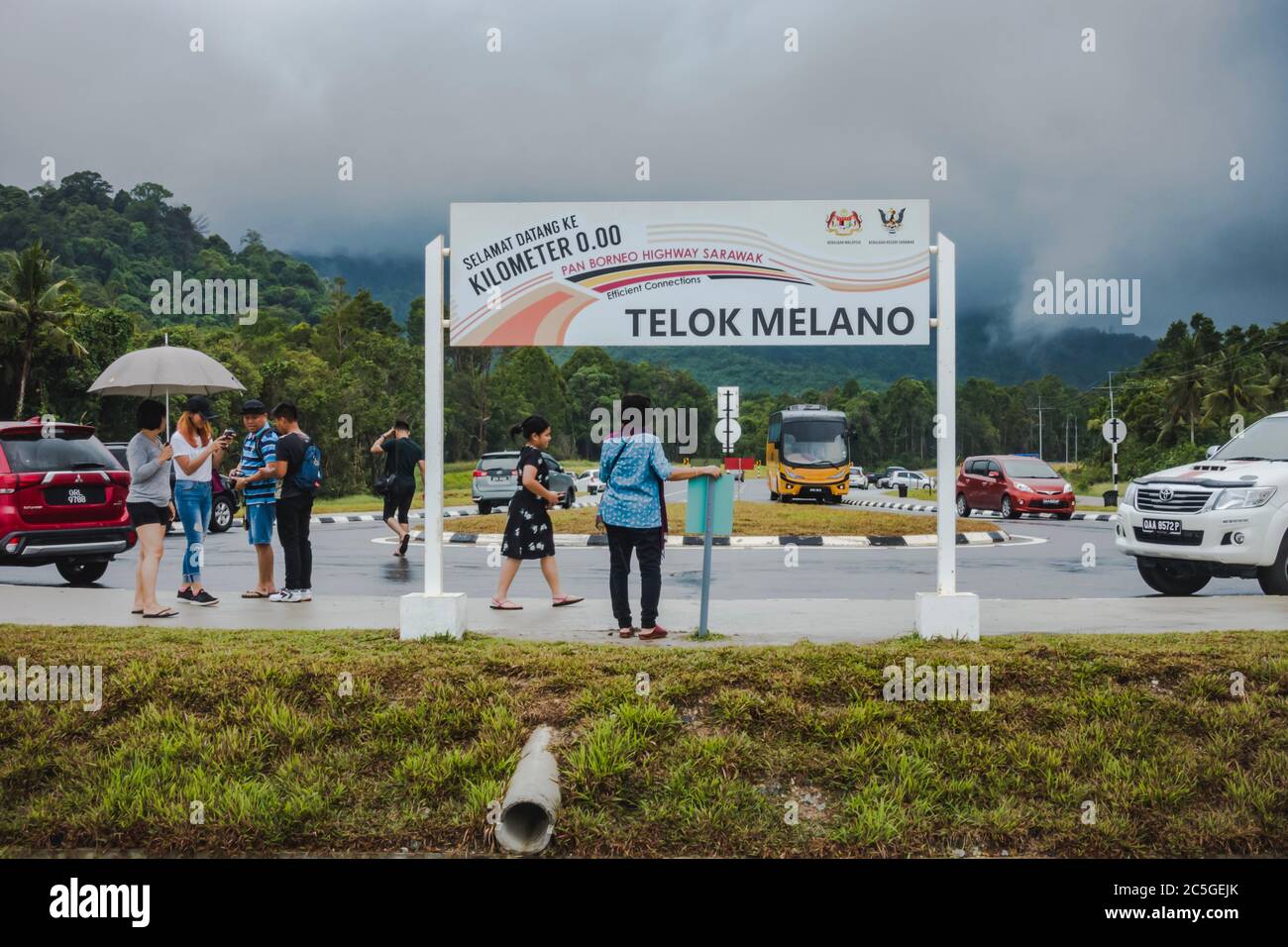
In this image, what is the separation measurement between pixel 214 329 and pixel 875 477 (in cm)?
5268

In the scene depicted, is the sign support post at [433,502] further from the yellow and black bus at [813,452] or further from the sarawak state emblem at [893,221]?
the yellow and black bus at [813,452]

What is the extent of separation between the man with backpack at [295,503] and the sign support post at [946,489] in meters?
5.30

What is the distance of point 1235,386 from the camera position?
201 ft

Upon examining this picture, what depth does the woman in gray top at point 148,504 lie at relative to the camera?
878cm

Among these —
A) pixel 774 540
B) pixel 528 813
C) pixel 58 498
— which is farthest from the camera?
pixel 774 540

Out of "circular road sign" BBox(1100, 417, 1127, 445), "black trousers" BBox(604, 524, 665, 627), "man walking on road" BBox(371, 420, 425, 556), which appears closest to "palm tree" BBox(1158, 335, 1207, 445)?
"circular road sign" BBox(1100, 417, 1127, 445)

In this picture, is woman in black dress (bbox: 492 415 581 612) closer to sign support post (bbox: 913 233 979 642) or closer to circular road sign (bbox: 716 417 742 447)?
sign support post (bbox: 913 233 979 642)

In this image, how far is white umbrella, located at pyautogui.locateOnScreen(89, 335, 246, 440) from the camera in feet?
43.4

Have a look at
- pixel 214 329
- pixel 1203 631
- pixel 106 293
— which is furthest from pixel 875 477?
pixel 1203 631

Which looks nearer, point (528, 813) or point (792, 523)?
point (528, 813)

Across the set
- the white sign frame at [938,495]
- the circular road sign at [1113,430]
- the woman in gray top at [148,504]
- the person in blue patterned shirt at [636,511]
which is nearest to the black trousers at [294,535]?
the woman in gray top at [148,504]

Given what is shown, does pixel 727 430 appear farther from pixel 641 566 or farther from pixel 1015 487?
pixel 1015 487

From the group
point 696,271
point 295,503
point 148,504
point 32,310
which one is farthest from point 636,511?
point 32,310

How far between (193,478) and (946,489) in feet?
20.8
